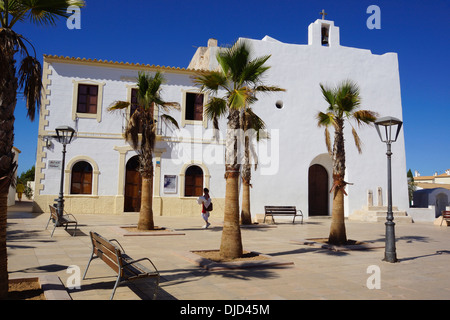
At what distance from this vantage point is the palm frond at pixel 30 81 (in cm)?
512

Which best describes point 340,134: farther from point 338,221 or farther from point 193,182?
point 193,182

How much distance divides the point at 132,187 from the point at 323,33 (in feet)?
47.9

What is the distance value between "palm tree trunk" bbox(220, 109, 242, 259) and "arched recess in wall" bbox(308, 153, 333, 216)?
1523cm

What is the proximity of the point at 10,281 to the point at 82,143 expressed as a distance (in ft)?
46.2

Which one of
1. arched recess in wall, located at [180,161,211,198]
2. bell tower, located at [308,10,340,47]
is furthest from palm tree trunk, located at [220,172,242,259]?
bell tower, located at [308,10,340,47]

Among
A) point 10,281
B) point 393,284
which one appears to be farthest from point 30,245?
point 393,284

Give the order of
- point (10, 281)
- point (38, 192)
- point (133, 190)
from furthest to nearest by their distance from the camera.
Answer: point (133, 190)
point (38, 192)
point (10, 281)

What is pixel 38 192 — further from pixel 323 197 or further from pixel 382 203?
pixel 382 203

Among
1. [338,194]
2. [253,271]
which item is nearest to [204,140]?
[338,194]

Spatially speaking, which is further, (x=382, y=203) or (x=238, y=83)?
(x=382, y=203)

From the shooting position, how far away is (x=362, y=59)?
2339 centimetres

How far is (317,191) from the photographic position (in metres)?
Result: 22.8

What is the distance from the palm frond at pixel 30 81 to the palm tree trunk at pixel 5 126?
1.24ft

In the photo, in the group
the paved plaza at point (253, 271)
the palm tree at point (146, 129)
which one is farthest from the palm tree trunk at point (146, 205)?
the paved plaza at point (253, 271)
